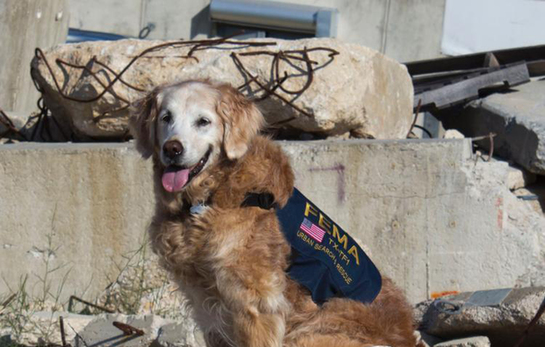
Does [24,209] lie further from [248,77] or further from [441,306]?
[441,306]

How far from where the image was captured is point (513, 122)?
24.5 ft

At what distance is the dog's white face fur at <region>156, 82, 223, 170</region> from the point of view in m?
4.19

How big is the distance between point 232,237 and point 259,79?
8.15 ft

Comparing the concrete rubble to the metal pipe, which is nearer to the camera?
the concrete rubble

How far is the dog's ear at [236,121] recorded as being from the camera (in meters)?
4.22

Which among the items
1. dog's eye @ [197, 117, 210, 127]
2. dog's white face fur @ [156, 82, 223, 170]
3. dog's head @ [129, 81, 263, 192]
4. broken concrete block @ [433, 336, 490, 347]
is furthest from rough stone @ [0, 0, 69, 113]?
broken concrete block @ [433, 336, 490, 347]

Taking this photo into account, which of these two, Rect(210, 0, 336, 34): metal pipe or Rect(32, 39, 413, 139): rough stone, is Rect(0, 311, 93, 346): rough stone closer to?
Rect(32, 39, 413, 139): rough stone

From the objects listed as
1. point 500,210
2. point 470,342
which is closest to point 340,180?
point 500,210

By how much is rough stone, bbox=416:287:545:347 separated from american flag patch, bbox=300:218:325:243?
1.08 metres

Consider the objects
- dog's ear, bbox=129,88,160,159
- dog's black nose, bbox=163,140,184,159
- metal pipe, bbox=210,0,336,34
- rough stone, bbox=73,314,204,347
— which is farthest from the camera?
metal pipe, bbox=210,0,336,34

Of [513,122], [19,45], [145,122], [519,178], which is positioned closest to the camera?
[145,122]

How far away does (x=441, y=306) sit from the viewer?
4.93 meters

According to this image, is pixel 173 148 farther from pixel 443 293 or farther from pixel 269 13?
pixel 269 13

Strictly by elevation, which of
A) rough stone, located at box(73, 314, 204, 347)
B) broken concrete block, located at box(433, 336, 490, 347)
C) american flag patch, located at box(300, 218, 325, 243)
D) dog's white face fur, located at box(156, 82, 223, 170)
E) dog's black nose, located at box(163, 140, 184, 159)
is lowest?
rough stone, located at box(73, 314, 204, 347)
